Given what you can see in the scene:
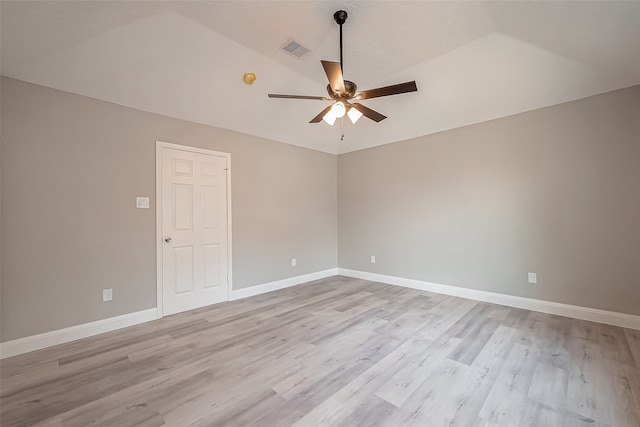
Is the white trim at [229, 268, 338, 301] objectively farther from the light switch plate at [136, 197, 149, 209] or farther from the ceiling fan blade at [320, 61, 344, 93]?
the ceiling fan blade at [320, 61, 344, 93]

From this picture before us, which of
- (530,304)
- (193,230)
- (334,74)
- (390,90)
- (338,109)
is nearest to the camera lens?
(334,74)

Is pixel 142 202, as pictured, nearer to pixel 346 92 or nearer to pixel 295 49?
pixel 295 49

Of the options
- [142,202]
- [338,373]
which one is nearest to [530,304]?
[338,373]

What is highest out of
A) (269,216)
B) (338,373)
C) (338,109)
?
(338,109)

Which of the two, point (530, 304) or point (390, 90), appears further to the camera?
point (530, 304)

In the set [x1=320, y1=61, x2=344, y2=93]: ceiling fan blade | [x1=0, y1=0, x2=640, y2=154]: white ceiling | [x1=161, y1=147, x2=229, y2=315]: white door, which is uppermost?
[x1=0, y1=0, x2=640, y2=154]: white ceiling

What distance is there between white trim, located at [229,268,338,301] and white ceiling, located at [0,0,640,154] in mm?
2655

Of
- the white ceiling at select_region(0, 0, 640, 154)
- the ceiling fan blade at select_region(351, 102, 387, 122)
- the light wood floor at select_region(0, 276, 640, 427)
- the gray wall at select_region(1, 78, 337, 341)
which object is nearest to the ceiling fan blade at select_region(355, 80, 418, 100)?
the ceiling fan blade at select_region(351, 102, 387, 122)

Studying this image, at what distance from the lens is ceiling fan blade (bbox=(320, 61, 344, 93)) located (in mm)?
1926

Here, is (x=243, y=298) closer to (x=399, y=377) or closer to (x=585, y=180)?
(x=399, y=377)

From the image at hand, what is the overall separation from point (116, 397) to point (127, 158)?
2499 millimetres

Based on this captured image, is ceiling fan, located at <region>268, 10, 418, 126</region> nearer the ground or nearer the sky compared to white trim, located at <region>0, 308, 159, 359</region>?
nearer the sky

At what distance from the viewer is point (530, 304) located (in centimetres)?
344

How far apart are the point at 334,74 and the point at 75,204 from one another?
3.02 metres
